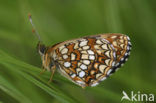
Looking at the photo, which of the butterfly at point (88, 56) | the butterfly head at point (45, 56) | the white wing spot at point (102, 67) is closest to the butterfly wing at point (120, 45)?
the butterfly at point (88, 56)

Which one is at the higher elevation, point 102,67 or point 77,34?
point 77,34

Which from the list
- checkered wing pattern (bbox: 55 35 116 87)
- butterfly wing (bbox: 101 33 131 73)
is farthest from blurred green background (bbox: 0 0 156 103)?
butterfly wing (bbox: 101 33 131 73)

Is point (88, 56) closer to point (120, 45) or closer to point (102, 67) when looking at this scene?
point (102, 67)

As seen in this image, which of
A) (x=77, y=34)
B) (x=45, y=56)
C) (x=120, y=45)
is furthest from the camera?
(x=77, y=34)

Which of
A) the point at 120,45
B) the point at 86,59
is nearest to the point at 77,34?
the point at 86,59

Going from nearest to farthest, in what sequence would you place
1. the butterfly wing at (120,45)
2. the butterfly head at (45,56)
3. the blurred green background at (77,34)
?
the butterfly wing at (120,45) → the butterfly head at (45,56) → the blurred green background at (77,34)

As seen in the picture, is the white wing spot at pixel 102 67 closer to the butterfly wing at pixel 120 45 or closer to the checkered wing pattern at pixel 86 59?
the checkered wing pattern at pixel 86 59

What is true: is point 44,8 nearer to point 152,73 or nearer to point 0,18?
point 0,18
